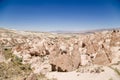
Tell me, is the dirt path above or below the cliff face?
below

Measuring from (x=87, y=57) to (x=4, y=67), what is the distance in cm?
688

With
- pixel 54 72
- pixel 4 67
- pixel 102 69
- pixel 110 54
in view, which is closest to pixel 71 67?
pixel 54 72

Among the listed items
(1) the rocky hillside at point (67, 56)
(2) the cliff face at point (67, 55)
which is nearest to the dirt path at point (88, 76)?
(1) the rocky hillside at point (67, 56)

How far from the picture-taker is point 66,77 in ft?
40.9

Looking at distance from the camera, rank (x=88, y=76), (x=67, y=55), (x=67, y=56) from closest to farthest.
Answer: (x=88, y=76) < (x=67, y=56) < (x=67, y=55)

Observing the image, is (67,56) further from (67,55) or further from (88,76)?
(88,76)

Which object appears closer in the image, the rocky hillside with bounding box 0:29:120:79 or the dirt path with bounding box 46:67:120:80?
the dirt path with bounding box 46:67:120:80

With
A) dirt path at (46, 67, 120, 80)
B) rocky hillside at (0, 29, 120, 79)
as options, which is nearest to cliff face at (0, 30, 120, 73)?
rocky hillside at (0, 29, 120, 79)

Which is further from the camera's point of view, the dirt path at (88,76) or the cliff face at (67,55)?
the cliff face at (67,55)

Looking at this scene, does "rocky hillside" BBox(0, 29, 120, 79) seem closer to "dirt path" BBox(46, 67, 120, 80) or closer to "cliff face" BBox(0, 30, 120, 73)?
"cliff face" BBox(0, 30, 120, 73)

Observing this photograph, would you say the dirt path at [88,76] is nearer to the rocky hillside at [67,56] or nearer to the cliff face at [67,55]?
the rocky hillside at [67,56]

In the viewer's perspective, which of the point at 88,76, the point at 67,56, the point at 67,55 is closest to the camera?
the point at 88,76

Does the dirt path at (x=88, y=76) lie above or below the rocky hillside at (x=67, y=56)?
below

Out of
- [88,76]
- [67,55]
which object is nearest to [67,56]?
[67,55]
